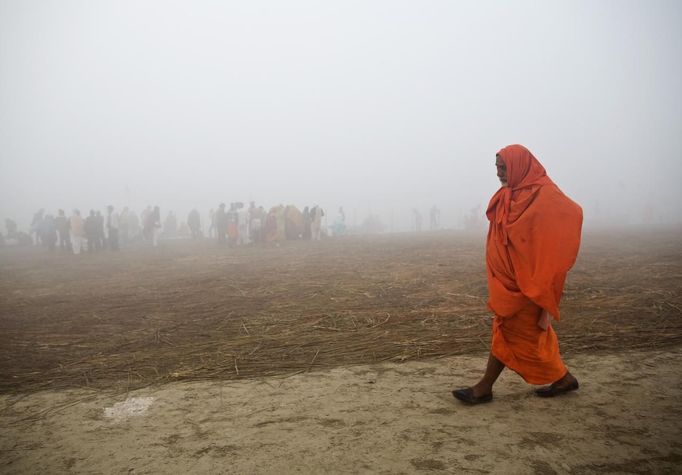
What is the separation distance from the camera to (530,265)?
8.71 feet

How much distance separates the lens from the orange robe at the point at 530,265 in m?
2.56

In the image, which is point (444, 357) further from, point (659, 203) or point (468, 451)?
point (659, 203)

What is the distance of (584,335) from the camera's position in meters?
3.96

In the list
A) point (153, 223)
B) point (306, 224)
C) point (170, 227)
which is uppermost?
point (153, 223)

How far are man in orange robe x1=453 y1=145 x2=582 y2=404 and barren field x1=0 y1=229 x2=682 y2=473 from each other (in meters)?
0.24

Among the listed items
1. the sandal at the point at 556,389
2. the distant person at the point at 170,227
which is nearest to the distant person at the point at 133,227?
the distant person at the point at 170,227

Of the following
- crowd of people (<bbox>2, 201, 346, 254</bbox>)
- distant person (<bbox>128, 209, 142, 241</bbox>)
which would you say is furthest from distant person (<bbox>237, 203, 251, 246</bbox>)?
distant person (<bbox>128, 209, 142, 241</bbox>)

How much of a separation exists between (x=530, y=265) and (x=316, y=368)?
2040mm

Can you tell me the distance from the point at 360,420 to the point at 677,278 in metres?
7.59

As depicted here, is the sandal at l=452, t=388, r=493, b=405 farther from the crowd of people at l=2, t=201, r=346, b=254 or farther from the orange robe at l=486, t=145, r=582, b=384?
the crowd of people at l=2, t=201, r=346, b=254

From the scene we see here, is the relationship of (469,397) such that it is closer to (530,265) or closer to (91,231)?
(530,265)

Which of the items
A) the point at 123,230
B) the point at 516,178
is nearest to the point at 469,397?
the point at 516,178

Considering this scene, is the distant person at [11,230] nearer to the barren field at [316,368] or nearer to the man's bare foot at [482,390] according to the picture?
the barren field at [316,368]

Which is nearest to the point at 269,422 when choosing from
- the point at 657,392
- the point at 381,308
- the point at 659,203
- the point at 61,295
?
the point at 657,392
